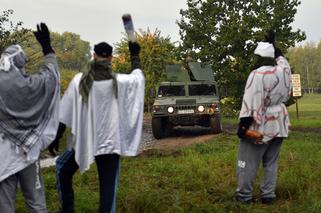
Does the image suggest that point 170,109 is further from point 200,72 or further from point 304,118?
point 304,118

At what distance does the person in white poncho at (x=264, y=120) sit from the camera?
16.5ft

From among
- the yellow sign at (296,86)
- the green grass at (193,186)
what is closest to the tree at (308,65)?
the yellow sign at (296,86)

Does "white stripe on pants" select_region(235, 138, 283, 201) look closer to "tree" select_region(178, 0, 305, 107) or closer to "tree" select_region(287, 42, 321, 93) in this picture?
"tree" select_region(178, 0, 305, 107)

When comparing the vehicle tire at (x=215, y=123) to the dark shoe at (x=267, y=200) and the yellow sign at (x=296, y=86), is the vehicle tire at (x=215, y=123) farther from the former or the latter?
the dark shoe at (x=267, y=200)

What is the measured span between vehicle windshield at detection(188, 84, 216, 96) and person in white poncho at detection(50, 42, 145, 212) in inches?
422

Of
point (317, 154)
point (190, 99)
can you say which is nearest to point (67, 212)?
point (317, 154)

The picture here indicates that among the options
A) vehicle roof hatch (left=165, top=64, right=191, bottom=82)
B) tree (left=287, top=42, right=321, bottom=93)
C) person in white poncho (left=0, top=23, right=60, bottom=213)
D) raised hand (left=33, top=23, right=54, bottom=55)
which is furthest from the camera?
tree (left=287, top=42, right=321, bottom=93)

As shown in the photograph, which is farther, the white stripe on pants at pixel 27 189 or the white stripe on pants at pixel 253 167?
the white stripe on pants at pixel 253 167

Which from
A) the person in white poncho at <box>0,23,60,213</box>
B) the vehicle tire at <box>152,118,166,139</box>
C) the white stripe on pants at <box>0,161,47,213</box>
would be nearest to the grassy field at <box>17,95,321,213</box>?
the white stripe on pants at <box>0,161,47,213</box>

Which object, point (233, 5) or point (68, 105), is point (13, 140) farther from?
point (233, 5)

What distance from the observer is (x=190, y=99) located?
Result: 555 inches

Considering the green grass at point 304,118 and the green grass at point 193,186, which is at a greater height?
the green grass at point 193,186

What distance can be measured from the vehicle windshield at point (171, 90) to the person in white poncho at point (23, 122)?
1111 cm

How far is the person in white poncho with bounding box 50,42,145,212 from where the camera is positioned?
3928 millimetres
